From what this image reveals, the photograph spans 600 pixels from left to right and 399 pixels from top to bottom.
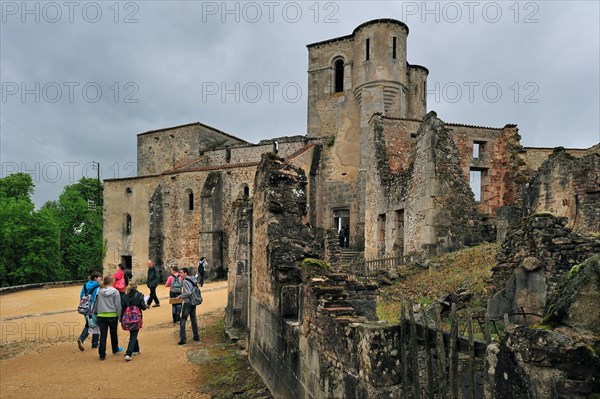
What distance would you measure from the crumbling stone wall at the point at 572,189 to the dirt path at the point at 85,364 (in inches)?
451

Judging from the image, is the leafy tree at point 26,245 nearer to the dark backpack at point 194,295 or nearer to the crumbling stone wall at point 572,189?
the dark backpack at point 194,295

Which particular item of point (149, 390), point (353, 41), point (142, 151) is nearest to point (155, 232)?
point (142, 151)

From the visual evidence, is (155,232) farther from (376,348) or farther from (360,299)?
(376,348)

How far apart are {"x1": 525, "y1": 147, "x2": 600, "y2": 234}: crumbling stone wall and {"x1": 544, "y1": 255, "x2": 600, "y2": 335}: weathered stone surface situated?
40.0 ft

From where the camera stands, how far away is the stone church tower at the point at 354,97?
91.6 feet

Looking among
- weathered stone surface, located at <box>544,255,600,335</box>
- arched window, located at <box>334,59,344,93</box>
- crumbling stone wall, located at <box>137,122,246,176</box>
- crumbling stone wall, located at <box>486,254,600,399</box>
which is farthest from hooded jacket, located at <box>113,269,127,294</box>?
crumbling stone wall, located at <box>137,122,246,176</box>

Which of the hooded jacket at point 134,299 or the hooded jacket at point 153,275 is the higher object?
the hooded jacket at point 134,299

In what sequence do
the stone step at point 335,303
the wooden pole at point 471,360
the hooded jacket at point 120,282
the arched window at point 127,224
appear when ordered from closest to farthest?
the wooden pole at point 471,360
the stone step at point 335,303
the hooded jacket at point 120,282
the arched window at point 127,224

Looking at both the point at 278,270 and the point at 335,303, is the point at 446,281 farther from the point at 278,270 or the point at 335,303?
the point at 335,303

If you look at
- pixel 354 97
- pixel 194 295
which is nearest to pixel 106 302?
pixel 194 295

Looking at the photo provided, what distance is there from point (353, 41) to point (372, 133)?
11328mm

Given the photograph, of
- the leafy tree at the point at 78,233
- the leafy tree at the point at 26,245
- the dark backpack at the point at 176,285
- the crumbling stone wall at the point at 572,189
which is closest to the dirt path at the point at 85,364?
the dark backpack at the point at 176,285

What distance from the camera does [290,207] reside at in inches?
308

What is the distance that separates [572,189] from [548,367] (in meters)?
13.9
